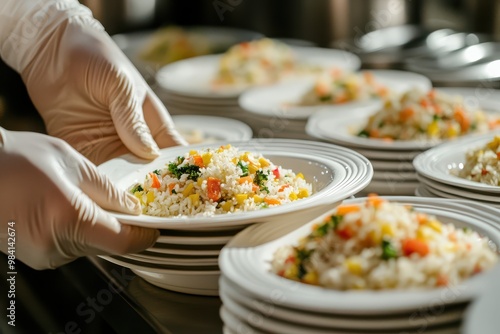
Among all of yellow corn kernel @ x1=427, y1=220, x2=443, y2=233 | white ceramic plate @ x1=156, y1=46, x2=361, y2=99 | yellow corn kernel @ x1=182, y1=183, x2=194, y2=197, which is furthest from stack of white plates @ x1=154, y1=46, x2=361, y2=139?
yellow corn kernel @ x1=427, y1=220, x2=443, y2=233

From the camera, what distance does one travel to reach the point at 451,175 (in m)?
1.90

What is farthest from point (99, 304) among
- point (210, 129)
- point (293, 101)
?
point (293, 101)

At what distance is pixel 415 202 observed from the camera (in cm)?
157

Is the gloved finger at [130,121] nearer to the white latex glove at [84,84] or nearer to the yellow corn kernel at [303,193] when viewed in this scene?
the white latex glove at [84,84]

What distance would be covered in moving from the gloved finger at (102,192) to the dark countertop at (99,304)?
25 centimetres

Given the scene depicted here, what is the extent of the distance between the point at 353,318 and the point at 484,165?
1013mm

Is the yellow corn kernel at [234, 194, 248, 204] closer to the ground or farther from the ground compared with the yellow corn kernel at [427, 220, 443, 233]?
closer to the ground

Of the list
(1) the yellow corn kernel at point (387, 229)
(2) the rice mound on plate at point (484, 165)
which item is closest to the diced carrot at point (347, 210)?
(1) the yellow corn kernel at point (387, 229)

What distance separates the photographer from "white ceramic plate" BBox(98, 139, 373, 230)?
1459 millimetres

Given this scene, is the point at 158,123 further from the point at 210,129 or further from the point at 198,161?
the point at 210,129

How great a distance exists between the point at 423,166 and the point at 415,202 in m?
0.38

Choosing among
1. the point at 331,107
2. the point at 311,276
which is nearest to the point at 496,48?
the point at 331,107

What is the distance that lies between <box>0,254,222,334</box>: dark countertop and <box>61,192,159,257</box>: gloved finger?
0.61 ft

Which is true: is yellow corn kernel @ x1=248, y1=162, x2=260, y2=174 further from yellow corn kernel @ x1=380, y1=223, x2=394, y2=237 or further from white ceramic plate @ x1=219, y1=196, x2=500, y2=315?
yellow corn kernel @ x1=380, y1=223, x2=394, y2=237
